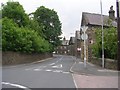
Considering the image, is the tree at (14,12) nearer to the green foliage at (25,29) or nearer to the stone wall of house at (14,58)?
the green foliage at (25,29)

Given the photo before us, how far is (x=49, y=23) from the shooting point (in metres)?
93.0

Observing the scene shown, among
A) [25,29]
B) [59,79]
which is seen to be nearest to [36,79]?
[59,79]

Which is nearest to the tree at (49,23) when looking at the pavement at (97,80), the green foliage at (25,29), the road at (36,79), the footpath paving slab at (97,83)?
the green foliage at (25,29)

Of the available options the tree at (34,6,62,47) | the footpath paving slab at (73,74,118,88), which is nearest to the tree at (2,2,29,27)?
the tree at (34,6,62,47)

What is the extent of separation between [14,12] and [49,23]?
33.5 meters

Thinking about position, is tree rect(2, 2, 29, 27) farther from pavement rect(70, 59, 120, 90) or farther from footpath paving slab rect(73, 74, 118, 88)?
footpath paving slab rect(73, 74, 118, 88)

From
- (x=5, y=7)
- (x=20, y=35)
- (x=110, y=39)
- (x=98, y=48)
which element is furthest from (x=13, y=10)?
(x=110, y=39)

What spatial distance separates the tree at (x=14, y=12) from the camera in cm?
5941

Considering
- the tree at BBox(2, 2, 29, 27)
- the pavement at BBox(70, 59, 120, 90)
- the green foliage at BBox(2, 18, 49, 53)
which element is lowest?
the pavement at BBox(70, 59, 120, 90)

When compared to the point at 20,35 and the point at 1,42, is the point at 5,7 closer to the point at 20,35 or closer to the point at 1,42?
the point at 20,35

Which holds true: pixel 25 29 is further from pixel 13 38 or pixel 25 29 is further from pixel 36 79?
pixel 36 79

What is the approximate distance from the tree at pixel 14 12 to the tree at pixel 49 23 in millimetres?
28954

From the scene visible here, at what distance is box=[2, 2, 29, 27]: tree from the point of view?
59.4 metres

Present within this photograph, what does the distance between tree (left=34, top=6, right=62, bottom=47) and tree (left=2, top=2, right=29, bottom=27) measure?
29.0m
